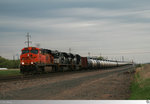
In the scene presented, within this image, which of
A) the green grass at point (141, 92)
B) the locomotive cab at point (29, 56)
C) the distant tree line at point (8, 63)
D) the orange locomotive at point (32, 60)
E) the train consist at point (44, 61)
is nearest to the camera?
the green grass at point (141, 92)

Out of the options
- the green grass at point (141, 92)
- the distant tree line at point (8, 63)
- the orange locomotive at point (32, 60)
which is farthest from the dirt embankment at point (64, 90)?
the distant tree line at point (8, 63)

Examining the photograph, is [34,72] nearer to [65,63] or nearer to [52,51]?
[52,51]

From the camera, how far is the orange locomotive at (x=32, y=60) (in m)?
30.9

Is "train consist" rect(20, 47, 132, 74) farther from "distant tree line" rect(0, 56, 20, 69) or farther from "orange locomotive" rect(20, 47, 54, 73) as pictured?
"distant tree line" rect(0, 56, 20, 69)

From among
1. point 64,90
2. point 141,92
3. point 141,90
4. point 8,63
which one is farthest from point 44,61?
point 8,63

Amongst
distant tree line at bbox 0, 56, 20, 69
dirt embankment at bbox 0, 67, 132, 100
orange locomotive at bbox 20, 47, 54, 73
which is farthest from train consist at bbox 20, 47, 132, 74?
distant tree line at bbox 0, 56, 20, 69

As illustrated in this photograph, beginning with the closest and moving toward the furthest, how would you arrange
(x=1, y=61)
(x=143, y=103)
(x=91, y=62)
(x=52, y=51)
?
(x=143, y=103), (x=52, y=51), (x=91, y=62), (x=1, y=61)

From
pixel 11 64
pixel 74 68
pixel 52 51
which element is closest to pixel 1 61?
pixel 11 64

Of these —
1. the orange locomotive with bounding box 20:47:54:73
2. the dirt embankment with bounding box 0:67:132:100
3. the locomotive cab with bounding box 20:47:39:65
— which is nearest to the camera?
the dirt embankment with bounding box 0:67:132:100

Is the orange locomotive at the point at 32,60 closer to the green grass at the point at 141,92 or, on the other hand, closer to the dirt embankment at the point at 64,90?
the dirt embankment at the point at 64,90

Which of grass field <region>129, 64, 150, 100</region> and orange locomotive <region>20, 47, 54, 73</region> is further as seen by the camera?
orange locomotive <region>20, 47, 54, 73</region>

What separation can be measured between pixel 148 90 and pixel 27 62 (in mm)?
21405

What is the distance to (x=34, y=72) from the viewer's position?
30781mm

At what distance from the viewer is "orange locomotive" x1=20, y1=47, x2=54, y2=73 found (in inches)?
1216
